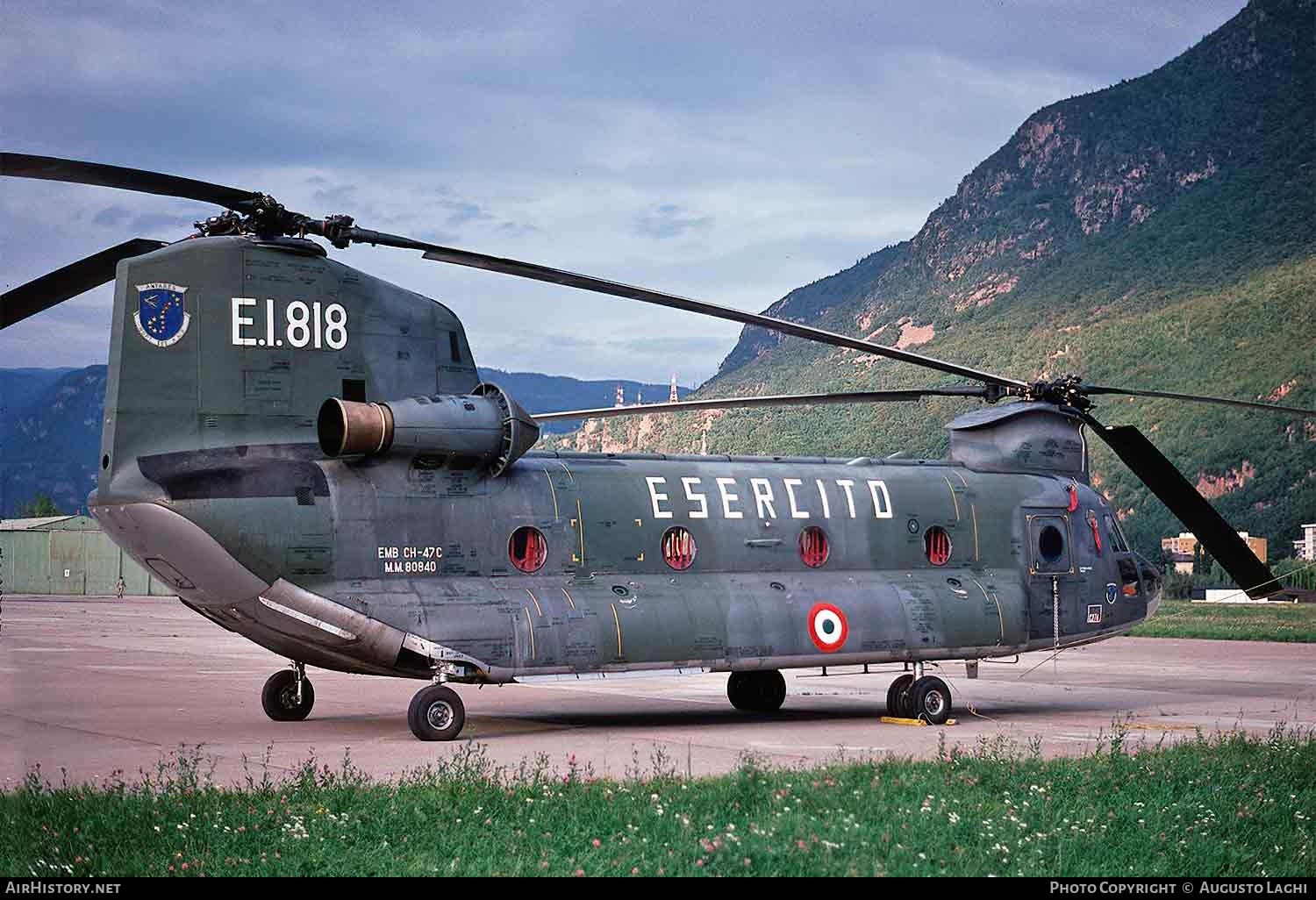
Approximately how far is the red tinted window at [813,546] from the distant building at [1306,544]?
184 ft

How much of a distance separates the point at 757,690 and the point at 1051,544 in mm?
5015

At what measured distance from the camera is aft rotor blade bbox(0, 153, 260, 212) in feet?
44.0

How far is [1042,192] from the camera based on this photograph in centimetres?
14300

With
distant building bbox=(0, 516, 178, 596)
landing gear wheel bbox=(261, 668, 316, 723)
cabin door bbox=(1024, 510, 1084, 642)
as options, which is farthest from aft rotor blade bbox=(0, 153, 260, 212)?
distant building bbox=(0, 516, 178, 596)

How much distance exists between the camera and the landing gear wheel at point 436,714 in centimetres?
1623

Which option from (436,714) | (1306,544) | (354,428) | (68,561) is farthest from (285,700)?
(68,561)

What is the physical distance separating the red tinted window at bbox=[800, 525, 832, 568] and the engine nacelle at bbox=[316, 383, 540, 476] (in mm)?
4365

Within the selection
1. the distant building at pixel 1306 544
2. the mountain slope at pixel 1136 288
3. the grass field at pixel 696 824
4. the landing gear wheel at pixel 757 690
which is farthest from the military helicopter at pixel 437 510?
the mountain slope at pixel 1136 288

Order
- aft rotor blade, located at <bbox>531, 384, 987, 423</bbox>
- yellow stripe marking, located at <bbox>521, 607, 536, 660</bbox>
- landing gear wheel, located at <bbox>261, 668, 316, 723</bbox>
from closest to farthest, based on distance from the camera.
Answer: yellow stripe marking, located at <bbox>521, 607, 536, 660</bbox>
landing gear wheel, located at <bbox>261, 668, 316, 723</bbox>
aft rotor blade, located at <bbox>531, 384, 987, 423</bbox>

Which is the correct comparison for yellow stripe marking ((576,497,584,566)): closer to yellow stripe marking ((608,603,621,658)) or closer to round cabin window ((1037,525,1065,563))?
yellow stripe marking ((608,603,621,658))

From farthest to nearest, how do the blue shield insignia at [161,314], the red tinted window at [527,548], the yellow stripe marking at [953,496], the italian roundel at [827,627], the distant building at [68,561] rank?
the distant building at [68,561] < the yellow stripe marking at [953,496] < the italian roundel at [827,627] < the red tinted window at [527,548] < the blue shield insignia at [161,314]

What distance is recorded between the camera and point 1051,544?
71.7ft

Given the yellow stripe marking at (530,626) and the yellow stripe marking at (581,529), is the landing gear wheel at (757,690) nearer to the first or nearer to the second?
the yellow stripe marking at (581,529)

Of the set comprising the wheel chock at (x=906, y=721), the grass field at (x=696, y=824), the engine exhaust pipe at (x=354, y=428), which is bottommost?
the wheel chock at (x=906, y=721)
